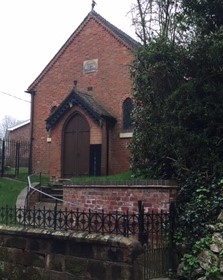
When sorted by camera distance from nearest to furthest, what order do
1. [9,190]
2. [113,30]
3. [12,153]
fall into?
[9,190] → [113,30] → [12,153]

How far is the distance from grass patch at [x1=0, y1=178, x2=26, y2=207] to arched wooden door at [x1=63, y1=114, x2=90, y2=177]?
2.61 metres

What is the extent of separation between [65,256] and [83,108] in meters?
12.3

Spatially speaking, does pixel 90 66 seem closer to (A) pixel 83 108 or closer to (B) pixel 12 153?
(A) pixel 83 108

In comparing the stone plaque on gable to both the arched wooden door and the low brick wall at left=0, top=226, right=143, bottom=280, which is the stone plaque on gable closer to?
the arched wooden door

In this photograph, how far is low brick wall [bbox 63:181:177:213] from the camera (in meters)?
9.60

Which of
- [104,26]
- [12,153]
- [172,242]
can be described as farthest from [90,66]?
[172,242]

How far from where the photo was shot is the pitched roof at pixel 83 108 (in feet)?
61.4

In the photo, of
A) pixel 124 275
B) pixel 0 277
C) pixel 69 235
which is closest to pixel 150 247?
pixel 124 275

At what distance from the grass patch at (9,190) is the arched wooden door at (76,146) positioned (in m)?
2.61

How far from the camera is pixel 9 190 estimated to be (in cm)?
1609

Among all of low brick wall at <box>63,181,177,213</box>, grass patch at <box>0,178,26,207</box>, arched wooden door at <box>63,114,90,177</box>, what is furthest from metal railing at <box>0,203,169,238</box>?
arched wooden door at <box>63,114,90,177</box>

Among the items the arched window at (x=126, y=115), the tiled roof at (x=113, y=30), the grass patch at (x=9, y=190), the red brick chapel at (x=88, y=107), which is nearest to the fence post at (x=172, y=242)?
the grass patch at (x=9, y=190)

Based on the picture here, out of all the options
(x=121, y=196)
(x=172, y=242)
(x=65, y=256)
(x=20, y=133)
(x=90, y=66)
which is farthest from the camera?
(x=20, y=133)

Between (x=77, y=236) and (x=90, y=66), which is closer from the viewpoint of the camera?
(x=77, y=236)
